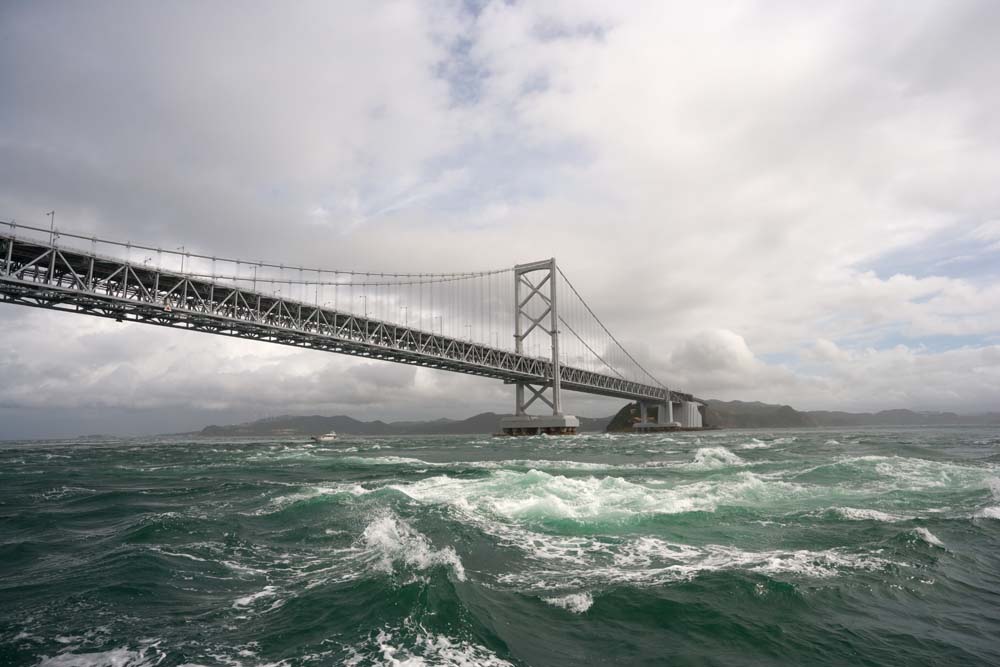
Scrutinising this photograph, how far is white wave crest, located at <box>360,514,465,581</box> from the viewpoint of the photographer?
644cm

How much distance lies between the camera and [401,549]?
23.6 feet

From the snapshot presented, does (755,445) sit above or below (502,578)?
below

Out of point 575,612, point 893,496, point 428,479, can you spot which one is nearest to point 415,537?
point 575,612

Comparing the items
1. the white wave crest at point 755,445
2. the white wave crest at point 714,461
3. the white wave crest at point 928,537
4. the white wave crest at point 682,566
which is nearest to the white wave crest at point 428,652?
the white wave crest at point 682,566

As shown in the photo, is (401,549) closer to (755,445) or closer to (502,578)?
(502,578)

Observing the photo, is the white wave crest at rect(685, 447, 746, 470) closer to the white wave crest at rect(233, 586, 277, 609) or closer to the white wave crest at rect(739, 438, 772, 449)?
the white wave crest at rect(739, 438, 772, 449)

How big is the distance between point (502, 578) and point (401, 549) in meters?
1.74

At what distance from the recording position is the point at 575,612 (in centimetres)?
511

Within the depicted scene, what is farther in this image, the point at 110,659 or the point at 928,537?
the point at 928,537

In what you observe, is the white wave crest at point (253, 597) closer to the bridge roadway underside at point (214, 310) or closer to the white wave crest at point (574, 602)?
the white wave crest at point (574, 602)

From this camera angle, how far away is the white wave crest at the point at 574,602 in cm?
519

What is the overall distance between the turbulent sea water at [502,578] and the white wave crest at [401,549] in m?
0.05

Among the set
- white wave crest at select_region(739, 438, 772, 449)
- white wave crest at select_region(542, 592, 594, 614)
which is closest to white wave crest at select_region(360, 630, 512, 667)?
white wave crest at select_region(542, 592, 594, 614)

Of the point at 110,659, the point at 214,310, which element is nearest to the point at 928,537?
the point at 110,659
